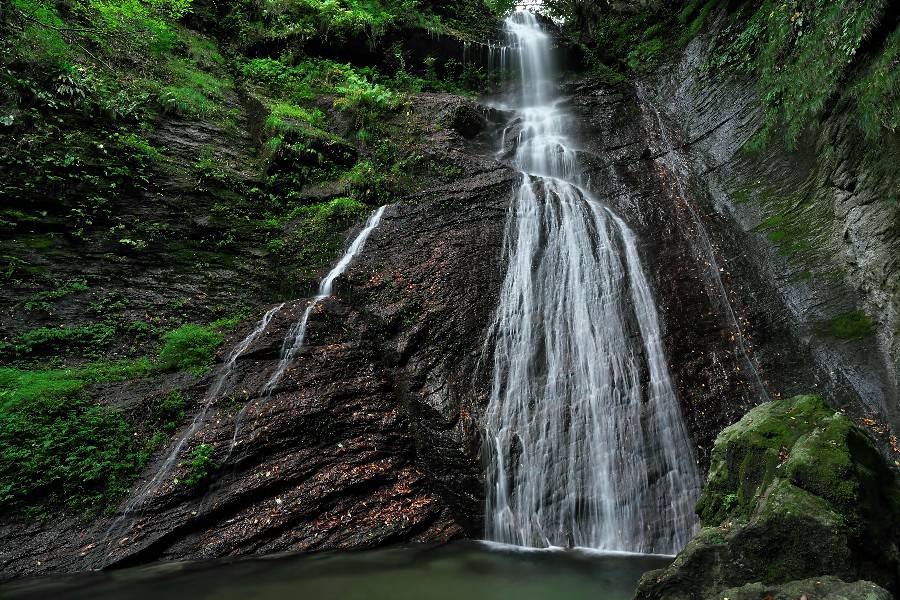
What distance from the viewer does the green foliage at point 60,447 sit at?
5.55 metres

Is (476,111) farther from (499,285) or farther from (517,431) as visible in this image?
(517,431)

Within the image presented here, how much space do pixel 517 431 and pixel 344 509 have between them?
8.19ft

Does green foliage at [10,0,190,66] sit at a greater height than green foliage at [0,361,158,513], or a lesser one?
greater

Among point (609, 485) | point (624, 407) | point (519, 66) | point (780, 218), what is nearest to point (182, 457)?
point (609, 485)

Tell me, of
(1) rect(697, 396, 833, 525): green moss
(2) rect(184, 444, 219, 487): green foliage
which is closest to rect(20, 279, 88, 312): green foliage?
(2) rect(184, 444, 219, 487): green foliage

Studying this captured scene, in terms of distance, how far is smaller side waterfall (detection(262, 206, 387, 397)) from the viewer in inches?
274

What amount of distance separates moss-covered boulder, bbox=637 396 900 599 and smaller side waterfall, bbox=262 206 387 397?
218 inches

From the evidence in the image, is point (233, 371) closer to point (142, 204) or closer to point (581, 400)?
point (142, 204)

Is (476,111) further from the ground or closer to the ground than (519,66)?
closer to the ground

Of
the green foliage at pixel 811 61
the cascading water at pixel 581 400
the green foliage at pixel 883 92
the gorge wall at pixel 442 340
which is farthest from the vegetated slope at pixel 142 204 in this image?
the green foliage at pixel 883 92

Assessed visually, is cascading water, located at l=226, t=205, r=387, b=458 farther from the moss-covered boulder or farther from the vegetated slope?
the moss-covered boulder

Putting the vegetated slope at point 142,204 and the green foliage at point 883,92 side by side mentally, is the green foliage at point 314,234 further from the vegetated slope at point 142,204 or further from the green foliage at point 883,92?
the green foliage at point 883,92

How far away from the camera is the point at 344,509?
5.75 m

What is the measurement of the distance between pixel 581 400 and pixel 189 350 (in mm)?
6126
